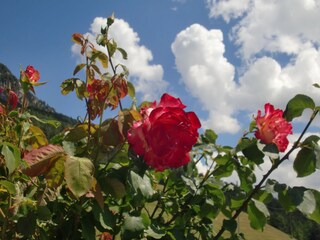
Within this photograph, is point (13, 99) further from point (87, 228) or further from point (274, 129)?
point (274, 129)

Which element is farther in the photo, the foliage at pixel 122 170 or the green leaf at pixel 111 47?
the green leaf at pixel 111 47

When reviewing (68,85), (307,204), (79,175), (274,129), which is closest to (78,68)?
(68,85)

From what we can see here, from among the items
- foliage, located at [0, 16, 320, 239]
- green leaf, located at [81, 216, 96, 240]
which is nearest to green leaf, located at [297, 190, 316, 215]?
foliage, located at [0, 16, 320, 239]

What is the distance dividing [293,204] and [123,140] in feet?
1.35

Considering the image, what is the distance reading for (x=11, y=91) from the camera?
1025 mm

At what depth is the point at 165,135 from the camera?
0.58 metres

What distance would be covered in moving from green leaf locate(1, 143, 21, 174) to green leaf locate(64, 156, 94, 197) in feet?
0.41

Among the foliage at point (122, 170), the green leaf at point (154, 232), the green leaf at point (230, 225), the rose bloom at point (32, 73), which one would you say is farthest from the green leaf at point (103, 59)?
the green leaf at point (230, 225)

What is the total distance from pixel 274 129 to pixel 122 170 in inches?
15.1

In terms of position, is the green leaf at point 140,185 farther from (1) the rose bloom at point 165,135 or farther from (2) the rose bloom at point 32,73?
(2) the rose bloom at point 32,73

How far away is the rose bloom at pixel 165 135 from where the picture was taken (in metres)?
0.57

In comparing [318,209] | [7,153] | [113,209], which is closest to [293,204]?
[318,209]

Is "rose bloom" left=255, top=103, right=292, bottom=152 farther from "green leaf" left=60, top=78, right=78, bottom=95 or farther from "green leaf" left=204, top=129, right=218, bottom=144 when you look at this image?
"green leaf" left=60, top=78, right=78, bottom=95

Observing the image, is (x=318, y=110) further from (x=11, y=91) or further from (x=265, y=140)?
(x=11, y=91)
